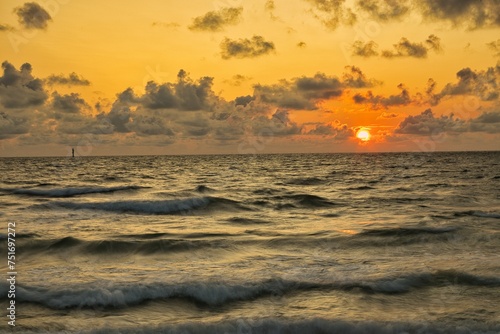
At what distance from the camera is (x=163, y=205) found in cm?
2781

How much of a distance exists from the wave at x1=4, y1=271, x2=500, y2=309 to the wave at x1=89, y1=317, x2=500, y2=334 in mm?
1401

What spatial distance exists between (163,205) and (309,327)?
2038 cm

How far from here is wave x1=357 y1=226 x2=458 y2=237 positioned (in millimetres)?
17672

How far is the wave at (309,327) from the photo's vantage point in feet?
27.1

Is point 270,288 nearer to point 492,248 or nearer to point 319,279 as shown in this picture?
point 319,279

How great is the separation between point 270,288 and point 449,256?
648cm

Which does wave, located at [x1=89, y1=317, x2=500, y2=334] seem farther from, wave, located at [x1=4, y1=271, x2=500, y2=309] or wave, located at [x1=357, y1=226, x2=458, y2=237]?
wave, located at [x1=357, y1=226, x2=458, y2=237]

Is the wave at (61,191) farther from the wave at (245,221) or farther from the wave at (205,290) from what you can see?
the wave at (205,290)

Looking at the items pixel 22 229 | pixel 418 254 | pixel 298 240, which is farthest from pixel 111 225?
pixel 418 254

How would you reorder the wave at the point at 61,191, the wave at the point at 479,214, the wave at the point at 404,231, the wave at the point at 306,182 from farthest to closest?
the wave at the point at 306,182, the wave at the point at 61,191, the wave at the point at 479,214, the wave at the point at 404,231

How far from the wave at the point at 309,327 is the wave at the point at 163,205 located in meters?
17.6

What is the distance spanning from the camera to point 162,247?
15562 mm

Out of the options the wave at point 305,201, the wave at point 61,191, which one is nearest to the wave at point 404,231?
the wave at point 305,201

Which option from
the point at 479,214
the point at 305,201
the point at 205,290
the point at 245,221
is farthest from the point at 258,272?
the point at 305,201
